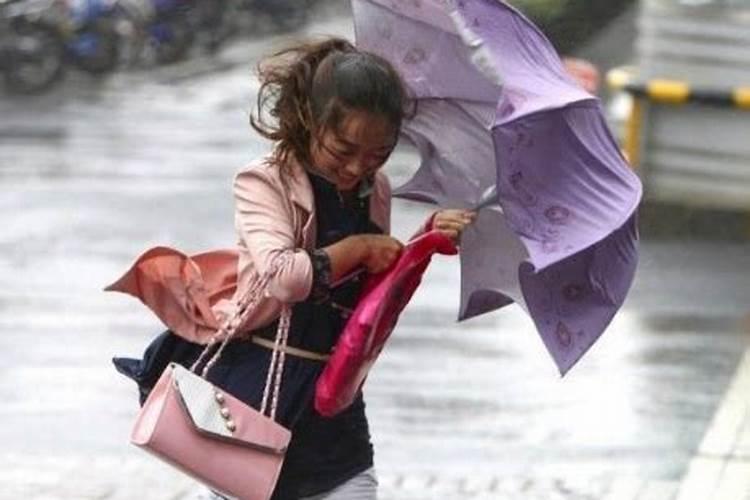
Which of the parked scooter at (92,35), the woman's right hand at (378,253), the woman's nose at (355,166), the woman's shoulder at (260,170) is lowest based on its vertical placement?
the parked scooter at (92,35)

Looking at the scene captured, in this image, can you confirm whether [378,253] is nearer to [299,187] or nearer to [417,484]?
[299,187]

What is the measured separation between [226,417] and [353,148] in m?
0.61

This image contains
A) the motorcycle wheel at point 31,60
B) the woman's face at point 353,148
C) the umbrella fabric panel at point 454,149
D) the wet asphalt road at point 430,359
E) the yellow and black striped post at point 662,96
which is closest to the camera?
the woman's face at point 353,148

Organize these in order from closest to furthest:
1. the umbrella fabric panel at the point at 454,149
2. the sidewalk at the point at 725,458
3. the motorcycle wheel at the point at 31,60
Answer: the umbrella fabric panel at the point at 454,149 → the sidewalk at the point at 725,458 → the motorcycle wheel at the point at 31,60

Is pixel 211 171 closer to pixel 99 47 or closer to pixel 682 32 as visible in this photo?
pixel 682 32

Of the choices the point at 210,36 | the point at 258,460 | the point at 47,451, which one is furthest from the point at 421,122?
the point at 210,36

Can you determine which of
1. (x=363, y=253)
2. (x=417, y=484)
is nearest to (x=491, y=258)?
(x=363, y=253)

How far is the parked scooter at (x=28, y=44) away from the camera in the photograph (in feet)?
74.2

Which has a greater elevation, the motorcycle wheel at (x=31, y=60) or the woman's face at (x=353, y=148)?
the woman's face at (x=353, y=148)

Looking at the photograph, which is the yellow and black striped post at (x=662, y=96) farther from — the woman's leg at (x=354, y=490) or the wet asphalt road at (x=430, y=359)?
the woman's leg at (x=354, y=490)

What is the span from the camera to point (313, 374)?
4.14 metres

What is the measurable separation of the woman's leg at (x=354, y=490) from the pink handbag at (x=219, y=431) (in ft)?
0.54

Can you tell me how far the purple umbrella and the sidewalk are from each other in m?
2.90

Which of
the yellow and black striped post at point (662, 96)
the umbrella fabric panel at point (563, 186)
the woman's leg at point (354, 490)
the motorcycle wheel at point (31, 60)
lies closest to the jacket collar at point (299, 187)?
the umbrella fabric panel at point (563, 186)
